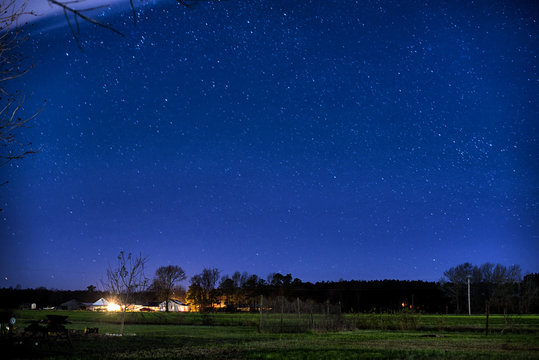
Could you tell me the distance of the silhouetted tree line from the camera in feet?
286

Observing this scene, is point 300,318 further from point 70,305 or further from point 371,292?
point 70,305

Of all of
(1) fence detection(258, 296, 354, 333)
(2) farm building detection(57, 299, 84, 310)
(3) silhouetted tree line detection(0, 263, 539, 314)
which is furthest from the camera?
(2) farm building detection(57, 299, 84, 310)

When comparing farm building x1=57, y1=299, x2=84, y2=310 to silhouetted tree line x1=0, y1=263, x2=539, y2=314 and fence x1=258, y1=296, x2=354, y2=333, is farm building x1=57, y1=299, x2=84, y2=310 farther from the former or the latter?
fence x1=258, y1=296, x2=354, y2=333

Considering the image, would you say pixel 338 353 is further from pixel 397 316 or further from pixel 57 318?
pixel 397 316

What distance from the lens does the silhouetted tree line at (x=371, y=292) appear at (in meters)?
87.2

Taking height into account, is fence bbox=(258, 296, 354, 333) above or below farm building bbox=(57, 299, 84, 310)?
above

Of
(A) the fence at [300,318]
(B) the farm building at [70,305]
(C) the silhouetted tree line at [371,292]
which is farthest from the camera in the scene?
(B) the farm building at [70,305]

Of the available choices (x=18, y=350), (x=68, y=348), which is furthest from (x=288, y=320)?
(x=18, y=350)

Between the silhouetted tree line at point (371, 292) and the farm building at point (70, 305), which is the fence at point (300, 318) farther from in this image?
the farm building at point (70, 305)

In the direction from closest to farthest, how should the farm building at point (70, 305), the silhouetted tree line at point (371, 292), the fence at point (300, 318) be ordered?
the fence at point (300, 318) < the silhouetted tree line at point (371, 292) < the farm building at point (70, 305)

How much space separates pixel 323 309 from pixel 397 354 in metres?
15.2

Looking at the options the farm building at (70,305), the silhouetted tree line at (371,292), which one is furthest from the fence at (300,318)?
the farm building at (70,305)

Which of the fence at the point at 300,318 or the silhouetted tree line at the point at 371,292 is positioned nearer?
the fence at the point at 300,318

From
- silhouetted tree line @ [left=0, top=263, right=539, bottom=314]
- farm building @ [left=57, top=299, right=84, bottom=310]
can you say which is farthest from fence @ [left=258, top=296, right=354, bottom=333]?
farm building @ [left=57, top=299, right=84, bottom=310]
